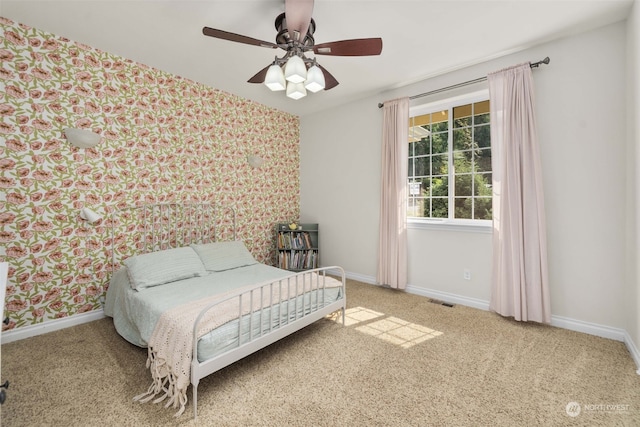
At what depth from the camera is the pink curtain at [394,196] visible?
364cm

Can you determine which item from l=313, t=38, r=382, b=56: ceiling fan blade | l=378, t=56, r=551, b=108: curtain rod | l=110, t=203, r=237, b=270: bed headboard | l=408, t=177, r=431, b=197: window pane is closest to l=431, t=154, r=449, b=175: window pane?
l=408, t=177, r=431, b=197: window pane

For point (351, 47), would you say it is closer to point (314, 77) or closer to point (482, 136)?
point (314, 77)

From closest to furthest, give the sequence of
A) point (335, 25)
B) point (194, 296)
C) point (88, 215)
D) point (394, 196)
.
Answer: point (194, 296) < point (335, 25) < point (88, 215) < point (394, 196)

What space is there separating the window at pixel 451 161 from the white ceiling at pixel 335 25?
524 mm

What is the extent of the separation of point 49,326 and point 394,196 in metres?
3.81

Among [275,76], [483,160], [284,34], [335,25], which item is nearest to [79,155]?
[275,76]

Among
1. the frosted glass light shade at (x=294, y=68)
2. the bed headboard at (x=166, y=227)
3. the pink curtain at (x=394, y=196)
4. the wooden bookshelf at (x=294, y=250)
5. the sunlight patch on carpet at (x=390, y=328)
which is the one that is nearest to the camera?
the frosted glass light shade at (x=294, y=68)

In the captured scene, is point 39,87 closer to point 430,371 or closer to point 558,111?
point 430,371

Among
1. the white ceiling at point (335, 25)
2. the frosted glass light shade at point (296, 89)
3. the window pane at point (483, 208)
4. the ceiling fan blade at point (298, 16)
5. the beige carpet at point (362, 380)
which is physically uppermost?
the white ceiling at point (335, 25)

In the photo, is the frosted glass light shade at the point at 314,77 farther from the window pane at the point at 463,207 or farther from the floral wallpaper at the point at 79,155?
the window pane at the point at 463,207

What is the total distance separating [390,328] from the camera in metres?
2.71

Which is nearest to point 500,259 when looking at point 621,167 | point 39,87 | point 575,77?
point 621,167

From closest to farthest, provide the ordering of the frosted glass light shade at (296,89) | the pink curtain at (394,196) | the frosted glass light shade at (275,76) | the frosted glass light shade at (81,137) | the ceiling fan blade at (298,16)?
the ceiling fan blade at (298,16)
the frosted glass light shade at (275,76)
the frosted glass light shade at (296,89)
the frosted glass light shade at (81,137)
the pink curtain at (394,196)

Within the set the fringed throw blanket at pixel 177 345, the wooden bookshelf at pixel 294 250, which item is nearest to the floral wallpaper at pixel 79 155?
the wooden bookshelf at pixel 294 250
